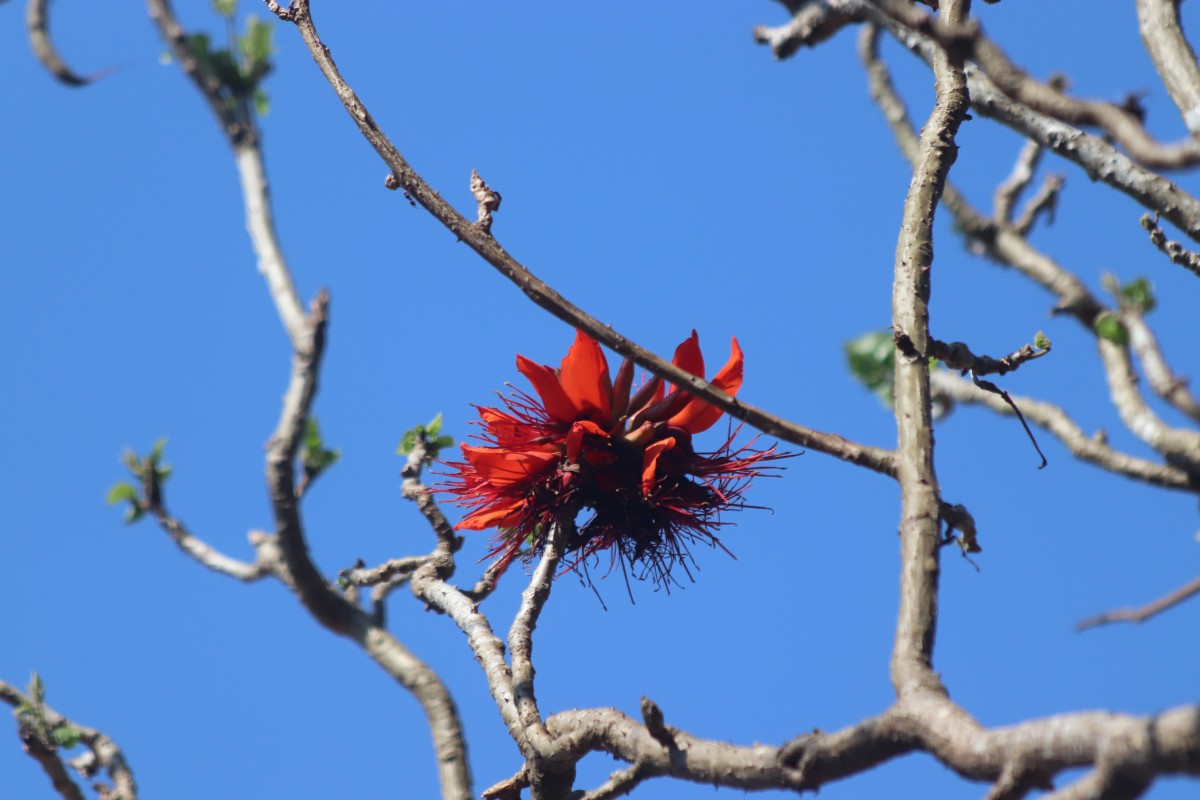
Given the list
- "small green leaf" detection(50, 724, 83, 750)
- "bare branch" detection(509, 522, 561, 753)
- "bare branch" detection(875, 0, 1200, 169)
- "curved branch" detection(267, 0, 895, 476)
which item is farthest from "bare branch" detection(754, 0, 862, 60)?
"small green leaf" detection(50, 724, 83, 750)

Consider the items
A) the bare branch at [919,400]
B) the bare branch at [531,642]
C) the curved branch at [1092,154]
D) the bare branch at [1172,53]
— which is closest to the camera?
the bare branch at [919,400]

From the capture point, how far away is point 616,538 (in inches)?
122

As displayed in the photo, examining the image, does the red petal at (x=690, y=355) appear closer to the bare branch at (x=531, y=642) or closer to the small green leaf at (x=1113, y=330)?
the bare branch at (x=531, y=642)

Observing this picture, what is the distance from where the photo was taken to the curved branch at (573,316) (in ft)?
6.47

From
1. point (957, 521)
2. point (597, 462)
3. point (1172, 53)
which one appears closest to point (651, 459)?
point (597, 462)

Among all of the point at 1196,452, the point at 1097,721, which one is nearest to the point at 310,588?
the point at 1196,452

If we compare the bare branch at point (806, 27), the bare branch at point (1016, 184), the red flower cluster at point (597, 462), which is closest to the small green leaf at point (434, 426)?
the red flower cluster at point (597, 462)

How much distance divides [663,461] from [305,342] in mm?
1410

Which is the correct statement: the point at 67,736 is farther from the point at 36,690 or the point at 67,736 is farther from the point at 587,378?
the point at 587,378

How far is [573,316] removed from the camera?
1.97 m

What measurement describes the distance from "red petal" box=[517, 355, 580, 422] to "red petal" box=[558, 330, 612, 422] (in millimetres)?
15

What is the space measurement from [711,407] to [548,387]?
1.21 feet

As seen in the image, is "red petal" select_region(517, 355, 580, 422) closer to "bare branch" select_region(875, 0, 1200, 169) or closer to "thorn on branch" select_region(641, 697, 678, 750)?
"thorn on branch" select_region(641, 697, 678, 750)

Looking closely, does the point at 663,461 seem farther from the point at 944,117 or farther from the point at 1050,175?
the point at 1050,175
